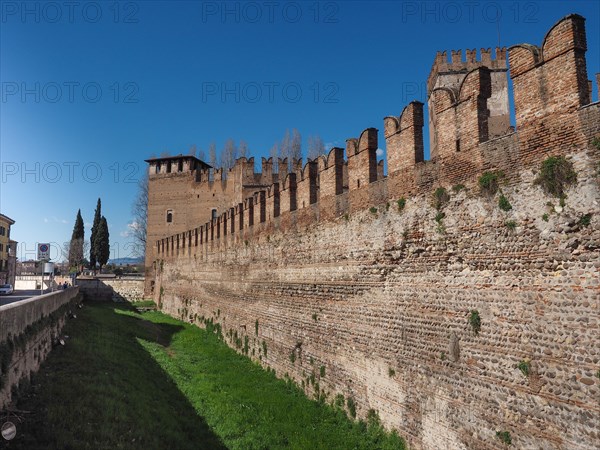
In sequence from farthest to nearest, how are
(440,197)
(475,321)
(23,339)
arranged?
(23,339), (440,197), (475,321)

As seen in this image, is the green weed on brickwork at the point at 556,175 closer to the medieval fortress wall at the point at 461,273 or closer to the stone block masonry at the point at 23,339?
the medieval fortress wall at the point at 461,273

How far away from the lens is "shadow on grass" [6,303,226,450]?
6.66 metres

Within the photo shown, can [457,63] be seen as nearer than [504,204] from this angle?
No

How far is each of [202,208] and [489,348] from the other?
1254 inches

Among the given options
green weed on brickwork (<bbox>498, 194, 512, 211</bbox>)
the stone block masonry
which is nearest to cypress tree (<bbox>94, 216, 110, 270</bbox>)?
the stone block masonry

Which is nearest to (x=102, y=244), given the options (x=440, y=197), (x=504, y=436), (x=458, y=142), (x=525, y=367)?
(x=440, y=197)

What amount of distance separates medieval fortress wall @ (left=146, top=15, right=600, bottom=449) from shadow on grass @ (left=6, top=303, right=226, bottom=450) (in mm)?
3095

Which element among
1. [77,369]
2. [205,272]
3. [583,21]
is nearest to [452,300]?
[583,21]

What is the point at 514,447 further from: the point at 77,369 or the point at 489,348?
the point at 77,369

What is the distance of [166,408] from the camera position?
9.67 metres

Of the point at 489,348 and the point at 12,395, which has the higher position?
the point at 489,348

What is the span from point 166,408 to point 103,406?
5.96 ft

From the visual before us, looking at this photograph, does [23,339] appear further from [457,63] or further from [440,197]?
[457,63]

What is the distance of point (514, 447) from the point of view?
5457mm
